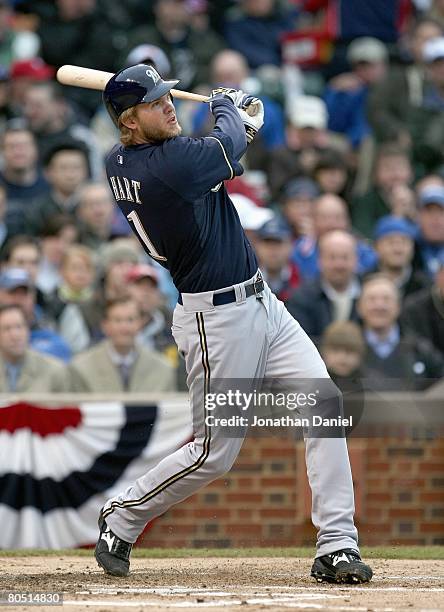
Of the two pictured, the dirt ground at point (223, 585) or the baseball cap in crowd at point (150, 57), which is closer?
the dirt ground at point (223, 585)

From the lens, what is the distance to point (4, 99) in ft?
42.1

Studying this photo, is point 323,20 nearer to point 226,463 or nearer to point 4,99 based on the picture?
point 4,99

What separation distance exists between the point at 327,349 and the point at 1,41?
642 cm

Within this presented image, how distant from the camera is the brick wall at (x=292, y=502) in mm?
8570

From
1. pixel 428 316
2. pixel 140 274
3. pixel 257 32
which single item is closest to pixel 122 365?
pixel 140 274

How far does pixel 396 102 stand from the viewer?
13.2m

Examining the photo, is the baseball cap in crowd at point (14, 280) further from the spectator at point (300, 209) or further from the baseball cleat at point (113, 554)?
the baseball cleat at point (113, 554)

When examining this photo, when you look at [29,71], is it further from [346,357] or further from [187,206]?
[187,206]

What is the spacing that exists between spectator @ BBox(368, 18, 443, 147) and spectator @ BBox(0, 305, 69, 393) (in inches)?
194

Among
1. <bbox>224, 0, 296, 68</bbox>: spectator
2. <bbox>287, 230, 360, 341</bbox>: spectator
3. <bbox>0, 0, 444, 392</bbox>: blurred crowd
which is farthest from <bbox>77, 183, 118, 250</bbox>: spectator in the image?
<bbox>224, 0, 296, 68</bbox>: spectator

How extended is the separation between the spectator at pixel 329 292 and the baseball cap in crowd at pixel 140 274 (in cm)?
102

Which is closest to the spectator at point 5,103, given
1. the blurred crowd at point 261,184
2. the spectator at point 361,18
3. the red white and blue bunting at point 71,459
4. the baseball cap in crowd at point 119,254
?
the blurred crowd at point 261,184

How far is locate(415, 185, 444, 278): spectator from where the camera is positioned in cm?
1103

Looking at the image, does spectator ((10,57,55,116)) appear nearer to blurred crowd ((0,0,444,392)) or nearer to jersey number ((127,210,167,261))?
blurred crowd ((0,0,444,392))
